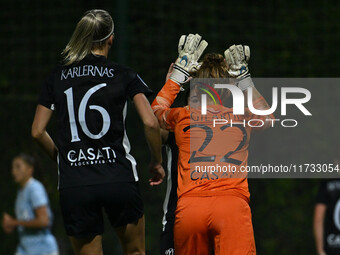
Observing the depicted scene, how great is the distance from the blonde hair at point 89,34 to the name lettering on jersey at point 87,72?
0.06m

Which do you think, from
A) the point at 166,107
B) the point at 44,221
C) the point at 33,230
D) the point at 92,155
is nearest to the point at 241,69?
the point at 166,107

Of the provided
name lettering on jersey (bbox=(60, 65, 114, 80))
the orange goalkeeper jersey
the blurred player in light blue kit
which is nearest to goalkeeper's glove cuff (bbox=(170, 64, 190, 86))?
the orange goalkeeper jersey

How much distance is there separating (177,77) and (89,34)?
2.11 feet

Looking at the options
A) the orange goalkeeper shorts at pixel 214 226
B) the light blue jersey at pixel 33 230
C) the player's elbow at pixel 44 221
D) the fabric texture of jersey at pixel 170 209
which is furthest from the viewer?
the light blue jersey at pixel 33 230

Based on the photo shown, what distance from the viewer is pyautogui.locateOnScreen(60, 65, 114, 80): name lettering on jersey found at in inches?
190

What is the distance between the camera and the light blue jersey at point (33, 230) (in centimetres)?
854

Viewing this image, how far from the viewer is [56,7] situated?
31.3 feet

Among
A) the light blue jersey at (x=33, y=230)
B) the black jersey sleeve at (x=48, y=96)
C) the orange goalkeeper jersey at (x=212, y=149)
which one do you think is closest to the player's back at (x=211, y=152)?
the orange goalkeeper jersey at (x=212, y=149)

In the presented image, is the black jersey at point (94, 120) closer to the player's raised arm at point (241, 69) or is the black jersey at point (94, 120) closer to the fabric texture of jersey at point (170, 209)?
the fabric texture of jersey at point (170, 209)

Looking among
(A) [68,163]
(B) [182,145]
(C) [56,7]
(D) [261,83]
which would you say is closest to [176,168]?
(B) [182,145]

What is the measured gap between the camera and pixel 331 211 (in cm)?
709

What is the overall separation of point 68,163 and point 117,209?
41 centimetres

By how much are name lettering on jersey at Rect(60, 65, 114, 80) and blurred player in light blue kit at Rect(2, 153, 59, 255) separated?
380 centimetres

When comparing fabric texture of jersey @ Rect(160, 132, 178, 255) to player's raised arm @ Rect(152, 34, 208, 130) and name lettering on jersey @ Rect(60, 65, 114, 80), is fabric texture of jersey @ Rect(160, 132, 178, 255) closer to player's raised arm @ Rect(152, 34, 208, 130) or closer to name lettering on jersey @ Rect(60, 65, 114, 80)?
player's raised arm @ Rect(152, 34, 208, 130)
